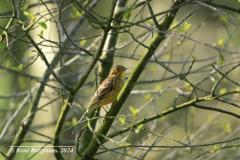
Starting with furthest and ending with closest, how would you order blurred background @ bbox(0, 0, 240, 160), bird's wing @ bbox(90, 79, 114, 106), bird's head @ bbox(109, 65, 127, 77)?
bird's head @ bbox(109, 65, 127, 77) → bird's wing @ bbox(90, 79, 114, 106) → blurred background @ bbox(0, 0, 240, 160)

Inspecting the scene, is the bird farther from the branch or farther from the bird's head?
the branch

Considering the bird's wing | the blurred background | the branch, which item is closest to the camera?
the blurred background

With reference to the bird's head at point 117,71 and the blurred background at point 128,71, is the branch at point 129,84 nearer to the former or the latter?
the blurred background at point 128,71

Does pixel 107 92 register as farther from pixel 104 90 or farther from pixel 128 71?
pixel 128 71

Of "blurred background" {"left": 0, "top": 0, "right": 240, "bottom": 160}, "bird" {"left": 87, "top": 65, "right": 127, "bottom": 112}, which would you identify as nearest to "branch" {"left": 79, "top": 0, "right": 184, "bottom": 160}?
"blurred background" {"left": 0, "top": 0, "right": 240, "bottom": 160}

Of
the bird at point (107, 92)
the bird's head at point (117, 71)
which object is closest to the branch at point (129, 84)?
the bird at point (107, 92)

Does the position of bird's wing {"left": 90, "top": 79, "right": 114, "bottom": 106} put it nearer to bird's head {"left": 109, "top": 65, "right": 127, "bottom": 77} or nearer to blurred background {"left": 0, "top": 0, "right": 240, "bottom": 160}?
blurred background {"left": 0, "top": 0, "right": 240, "bottom": 160}

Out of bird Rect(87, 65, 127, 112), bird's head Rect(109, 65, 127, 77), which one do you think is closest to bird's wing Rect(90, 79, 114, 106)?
bird Rect(87, 65, 127, 112)

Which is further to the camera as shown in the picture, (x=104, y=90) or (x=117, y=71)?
(x=117, y=71)

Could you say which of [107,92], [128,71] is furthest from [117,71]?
[128,71]

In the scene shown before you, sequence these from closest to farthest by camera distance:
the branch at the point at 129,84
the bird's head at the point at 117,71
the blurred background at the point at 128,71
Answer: the blurred background at the point at 128,71 → the branch at the point at 129,84 → the bird's head at the point at 117,71

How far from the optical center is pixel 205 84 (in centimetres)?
1352

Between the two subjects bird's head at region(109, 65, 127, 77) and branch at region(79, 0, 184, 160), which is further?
bird's head at region(109, 65, 127, 77)

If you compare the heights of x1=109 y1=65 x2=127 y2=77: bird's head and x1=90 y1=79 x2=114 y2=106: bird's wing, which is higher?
x1=109 y1=65 x2=127 y2=77: bird's head
